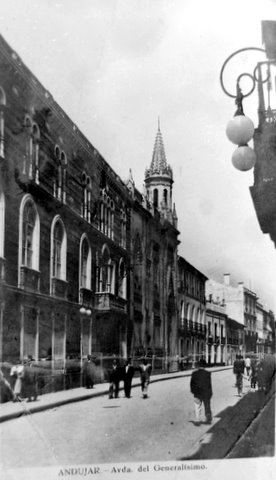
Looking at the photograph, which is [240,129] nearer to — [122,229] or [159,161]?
[159,161]

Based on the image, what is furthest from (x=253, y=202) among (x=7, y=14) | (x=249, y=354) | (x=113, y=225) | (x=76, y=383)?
(x=7, y=14)

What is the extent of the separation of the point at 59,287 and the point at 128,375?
1365 millimetres

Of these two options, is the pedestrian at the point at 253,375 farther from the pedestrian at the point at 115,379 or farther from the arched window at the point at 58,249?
the arched window at the point at 58,249

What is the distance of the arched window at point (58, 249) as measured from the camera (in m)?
6.84

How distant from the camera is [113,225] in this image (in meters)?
7.48

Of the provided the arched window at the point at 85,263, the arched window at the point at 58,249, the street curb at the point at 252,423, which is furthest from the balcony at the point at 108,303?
the street curb at the point at 252,423

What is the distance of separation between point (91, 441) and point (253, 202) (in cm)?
366

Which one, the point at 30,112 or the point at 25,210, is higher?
the point at 30,112

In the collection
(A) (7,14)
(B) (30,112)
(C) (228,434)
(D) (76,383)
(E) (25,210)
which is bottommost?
(C) (228,434)

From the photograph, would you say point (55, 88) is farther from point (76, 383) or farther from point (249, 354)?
point (249, 354)

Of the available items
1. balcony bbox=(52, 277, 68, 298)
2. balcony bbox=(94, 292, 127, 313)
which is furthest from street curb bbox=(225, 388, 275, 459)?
balcony bbox=(52, 277, 68, 298)

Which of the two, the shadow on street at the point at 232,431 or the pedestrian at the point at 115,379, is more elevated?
the pedestrian at the point at 115,379

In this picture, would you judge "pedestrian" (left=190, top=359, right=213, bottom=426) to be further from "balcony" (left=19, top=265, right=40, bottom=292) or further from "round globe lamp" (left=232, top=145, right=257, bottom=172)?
"round globe lamp" (left=232, top=145, right=257, bottom=172)

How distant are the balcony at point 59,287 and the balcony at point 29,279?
0.31m
